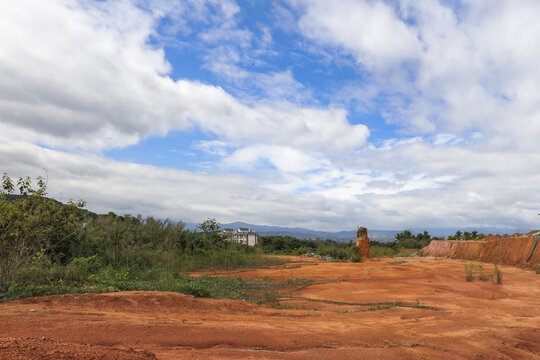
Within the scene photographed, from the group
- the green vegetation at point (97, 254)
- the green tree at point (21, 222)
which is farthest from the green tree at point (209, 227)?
the green tree at point (21, 222)

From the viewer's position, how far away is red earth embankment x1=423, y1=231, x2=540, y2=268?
45.9 feet

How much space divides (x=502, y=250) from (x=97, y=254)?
1707cm

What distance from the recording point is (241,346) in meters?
3.79

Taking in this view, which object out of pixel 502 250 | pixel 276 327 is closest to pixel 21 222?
→ pixel 276 327

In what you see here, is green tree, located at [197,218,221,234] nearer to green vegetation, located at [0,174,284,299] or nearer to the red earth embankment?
green vegetation, located at [0,174,284,299]

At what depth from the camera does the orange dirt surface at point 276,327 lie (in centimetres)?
351

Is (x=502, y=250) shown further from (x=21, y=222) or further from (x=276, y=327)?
(x=21, y=222)

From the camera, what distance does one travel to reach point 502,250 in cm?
1562

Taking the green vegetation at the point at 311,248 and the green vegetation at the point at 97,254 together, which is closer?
the green vegetation at the point at 97,254

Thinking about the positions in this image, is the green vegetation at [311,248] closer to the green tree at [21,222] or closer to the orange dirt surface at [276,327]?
the orange dirt surface at [276,327]

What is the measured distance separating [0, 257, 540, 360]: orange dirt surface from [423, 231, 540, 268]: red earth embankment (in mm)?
7265

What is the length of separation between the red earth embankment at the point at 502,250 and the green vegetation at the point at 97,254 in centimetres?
1083

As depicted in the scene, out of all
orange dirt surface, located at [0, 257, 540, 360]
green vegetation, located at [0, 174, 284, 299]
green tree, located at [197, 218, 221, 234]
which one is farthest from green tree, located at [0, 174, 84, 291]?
green tree, located at [197, 218, 221, 234]

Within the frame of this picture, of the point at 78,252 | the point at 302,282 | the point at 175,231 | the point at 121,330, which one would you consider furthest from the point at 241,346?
the point at 175,231
